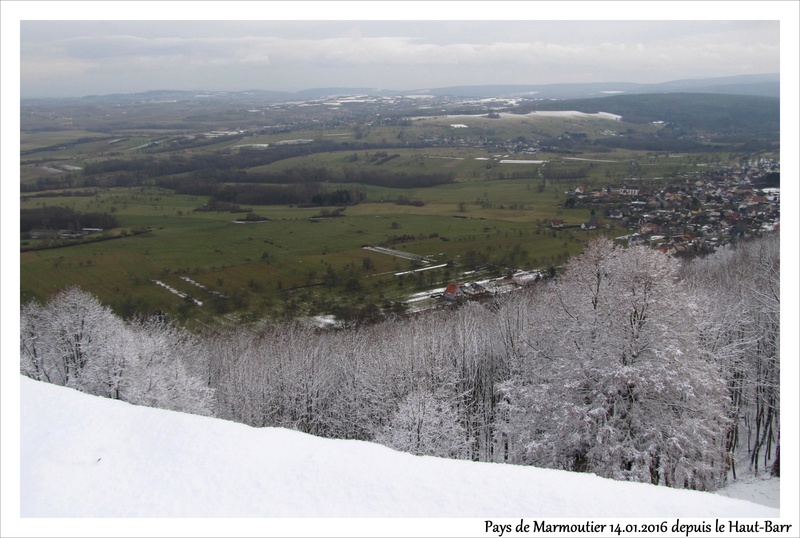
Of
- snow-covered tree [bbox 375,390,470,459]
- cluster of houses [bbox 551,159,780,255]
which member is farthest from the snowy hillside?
cluster of houses [bbox 551,159,780,255]

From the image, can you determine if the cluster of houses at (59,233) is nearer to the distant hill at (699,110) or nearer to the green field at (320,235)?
the green field at (320,235)

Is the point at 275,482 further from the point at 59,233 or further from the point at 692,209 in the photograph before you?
the point at 692,209

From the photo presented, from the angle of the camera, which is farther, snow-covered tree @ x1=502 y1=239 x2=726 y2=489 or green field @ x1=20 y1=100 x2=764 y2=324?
green field @ x1=20 y1=100 x2=764 y2=324

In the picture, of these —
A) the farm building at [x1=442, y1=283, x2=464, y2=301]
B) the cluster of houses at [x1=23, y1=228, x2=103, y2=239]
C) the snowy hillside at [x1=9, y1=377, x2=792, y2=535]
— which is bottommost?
the farm building at [x1=442, y1=283, x2=464, y2=301]

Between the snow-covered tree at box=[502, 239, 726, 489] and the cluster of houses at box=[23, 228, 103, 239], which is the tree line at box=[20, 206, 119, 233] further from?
the snow-covered tree at box=[502, 239, 726, 489]

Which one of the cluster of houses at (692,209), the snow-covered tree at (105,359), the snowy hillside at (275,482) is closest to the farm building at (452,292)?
the cluster of houses at (692,209)

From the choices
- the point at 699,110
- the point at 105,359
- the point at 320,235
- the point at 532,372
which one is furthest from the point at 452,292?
the point at 699,110
